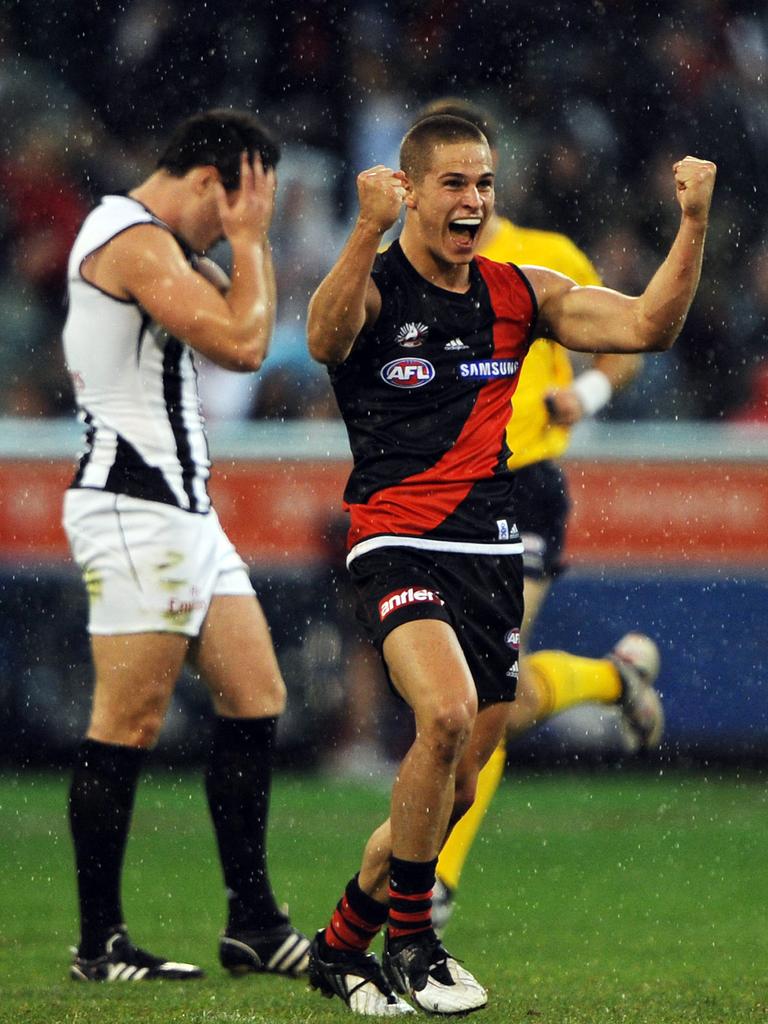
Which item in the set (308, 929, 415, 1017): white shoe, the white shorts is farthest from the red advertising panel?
(308, 929, 415, 1017): white shoe

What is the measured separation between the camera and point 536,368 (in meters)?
6.14

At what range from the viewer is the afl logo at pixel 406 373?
443cm

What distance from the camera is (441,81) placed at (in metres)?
10.8

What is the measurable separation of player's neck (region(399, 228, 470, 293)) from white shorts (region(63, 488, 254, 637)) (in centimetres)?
92

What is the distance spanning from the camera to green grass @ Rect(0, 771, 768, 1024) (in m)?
4.32

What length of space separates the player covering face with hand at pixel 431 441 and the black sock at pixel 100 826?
66cm

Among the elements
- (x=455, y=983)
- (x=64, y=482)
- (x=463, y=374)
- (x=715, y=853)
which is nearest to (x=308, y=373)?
(x=64, y=482)

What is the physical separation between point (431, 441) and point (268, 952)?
4.56 feet

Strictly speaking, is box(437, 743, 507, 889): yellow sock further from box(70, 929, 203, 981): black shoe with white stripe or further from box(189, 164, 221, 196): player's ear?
box(189, 164, 221, 196): player's ear

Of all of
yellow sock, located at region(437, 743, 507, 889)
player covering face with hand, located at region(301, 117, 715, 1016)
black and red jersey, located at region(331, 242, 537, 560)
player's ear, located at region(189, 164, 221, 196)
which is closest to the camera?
player covering face with hand, located at region(301, 117, 715, 1016)

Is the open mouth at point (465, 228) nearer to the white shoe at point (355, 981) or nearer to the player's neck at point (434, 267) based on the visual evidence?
the player's neck at point (434, 267)

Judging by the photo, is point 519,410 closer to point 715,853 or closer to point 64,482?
point 715,853

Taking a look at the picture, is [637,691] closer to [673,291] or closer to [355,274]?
[673,291]

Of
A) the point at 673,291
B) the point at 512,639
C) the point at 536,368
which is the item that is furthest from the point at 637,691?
the point at 673,291
